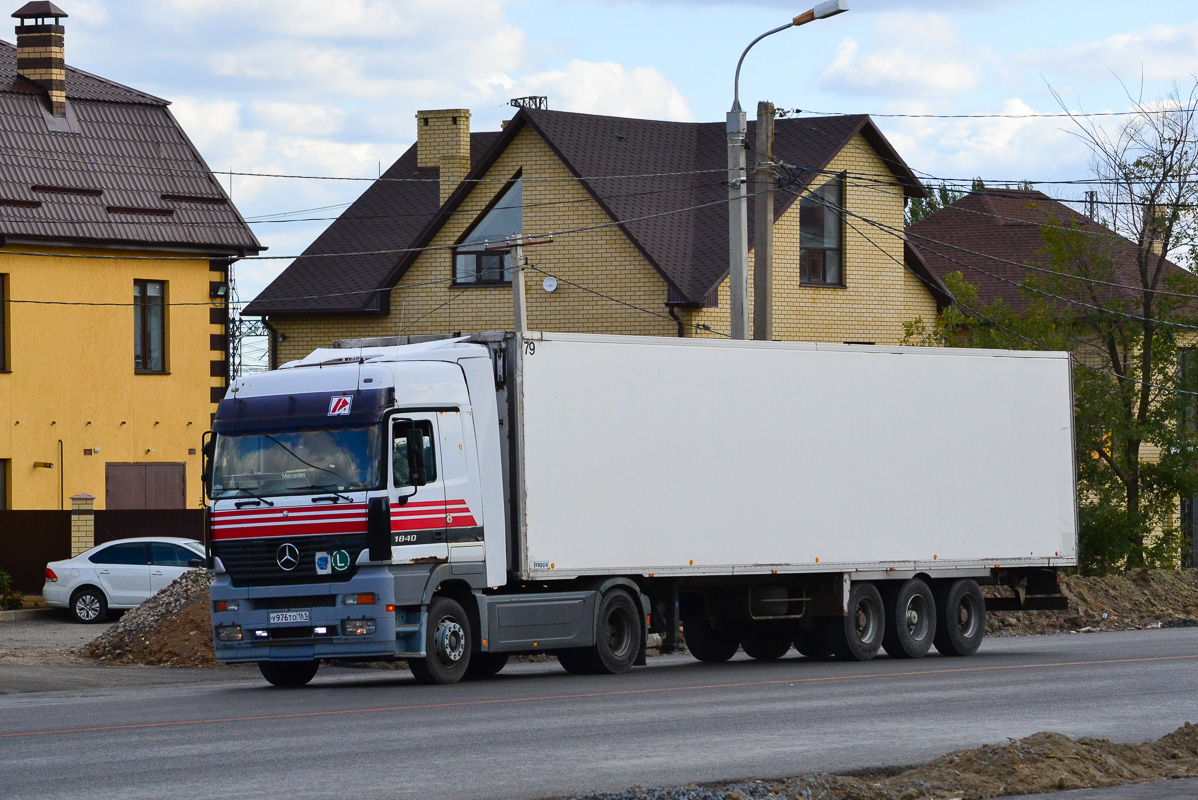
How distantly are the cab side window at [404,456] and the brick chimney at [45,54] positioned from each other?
21.5 meters

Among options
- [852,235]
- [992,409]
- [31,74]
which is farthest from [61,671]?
[852,235]

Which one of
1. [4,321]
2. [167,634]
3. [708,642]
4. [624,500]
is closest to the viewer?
[624,500]

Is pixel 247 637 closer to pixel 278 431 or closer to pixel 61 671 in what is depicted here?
pixel 278 431

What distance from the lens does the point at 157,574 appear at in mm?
30422

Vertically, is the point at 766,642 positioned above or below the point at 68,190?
below

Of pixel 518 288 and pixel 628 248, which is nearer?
pixel 518 288

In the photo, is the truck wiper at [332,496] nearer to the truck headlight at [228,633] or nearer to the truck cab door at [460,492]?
the truck cab door at [460,492]

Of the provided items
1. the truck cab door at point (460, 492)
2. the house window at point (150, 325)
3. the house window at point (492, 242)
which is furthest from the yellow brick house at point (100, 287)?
the truck cab door at point (460, 492)

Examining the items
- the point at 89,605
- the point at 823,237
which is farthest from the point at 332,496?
the point at 823,237

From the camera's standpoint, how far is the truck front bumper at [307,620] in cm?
1705

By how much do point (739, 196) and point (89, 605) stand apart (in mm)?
13018

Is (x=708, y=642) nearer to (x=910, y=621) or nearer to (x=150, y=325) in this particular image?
(x=910, y=621)

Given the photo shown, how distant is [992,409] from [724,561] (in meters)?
4.60

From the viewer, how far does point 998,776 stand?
1078cm
